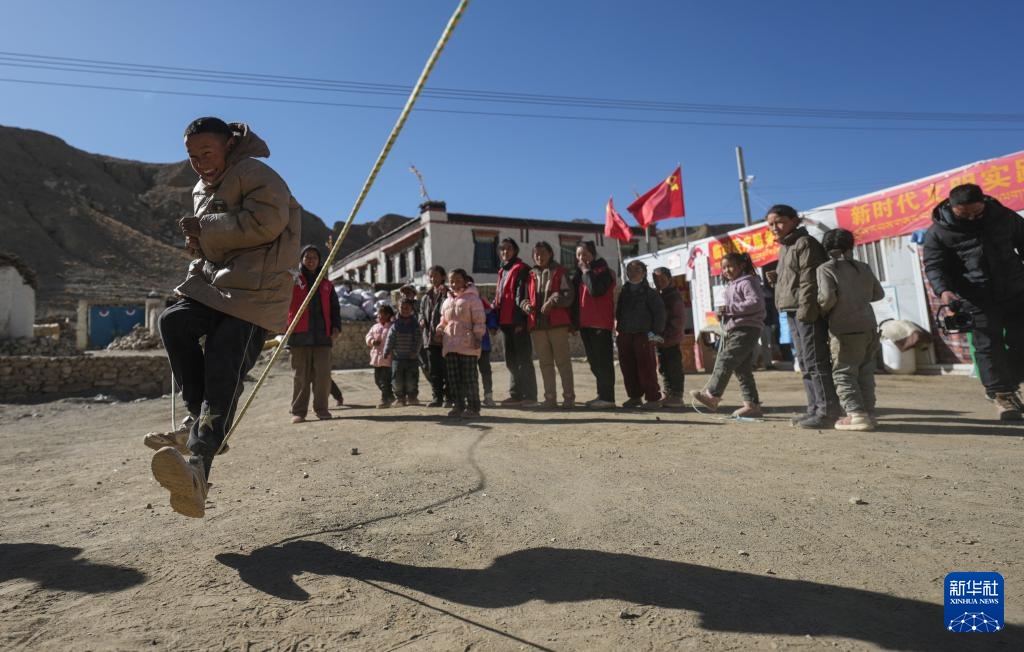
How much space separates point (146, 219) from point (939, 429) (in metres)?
82.6

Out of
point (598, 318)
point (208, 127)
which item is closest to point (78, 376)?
point (598, 318)

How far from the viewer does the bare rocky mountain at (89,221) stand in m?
46.3

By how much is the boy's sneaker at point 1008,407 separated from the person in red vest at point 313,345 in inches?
236

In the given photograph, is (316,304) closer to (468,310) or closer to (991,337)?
(468,310)

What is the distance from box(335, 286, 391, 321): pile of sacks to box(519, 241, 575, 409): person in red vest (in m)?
11.3

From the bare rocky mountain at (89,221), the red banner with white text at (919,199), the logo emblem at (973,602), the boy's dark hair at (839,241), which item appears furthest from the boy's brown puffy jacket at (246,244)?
the bare rocky mountain at (89,221)

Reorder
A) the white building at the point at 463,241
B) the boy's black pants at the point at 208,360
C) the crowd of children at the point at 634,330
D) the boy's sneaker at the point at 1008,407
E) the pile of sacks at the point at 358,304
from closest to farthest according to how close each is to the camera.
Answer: the boy's black pants at the point at 208,360 < the crowd of children at the point at 634,330 < the boy's sneaker at the point at 1008,407 < the pile of sacks at the point at 358,304 < the white building at the point at 463,241

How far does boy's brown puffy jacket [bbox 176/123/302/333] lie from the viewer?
236 cm

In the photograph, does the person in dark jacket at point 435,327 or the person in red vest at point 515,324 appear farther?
the person in dark jacket at point 435,327

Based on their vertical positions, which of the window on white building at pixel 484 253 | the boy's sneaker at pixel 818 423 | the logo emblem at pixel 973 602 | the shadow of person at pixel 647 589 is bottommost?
the logo emblem at pixel 973 602

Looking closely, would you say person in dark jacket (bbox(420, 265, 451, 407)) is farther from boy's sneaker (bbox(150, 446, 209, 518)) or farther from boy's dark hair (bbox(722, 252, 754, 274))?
boy's sneaker (bbox(150, 446, 209, 518))

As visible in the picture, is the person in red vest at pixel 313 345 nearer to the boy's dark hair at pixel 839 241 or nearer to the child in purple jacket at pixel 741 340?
the child in purple jacket at pixel 741 340

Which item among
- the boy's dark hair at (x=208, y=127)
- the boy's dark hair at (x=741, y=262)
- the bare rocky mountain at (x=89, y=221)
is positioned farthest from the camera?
the bare rocky mountain at (x=89, y=221)

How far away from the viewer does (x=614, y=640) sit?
154 cm
